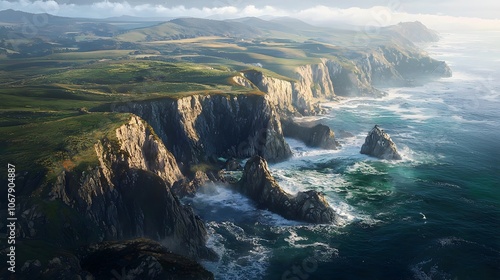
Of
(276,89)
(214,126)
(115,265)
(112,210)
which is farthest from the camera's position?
(276,89)

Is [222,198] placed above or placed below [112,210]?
below

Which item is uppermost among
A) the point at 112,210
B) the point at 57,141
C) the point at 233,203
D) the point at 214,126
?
the point at 57,141

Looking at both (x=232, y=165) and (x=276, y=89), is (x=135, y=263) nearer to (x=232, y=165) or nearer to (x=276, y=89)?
(x=232, y=165)

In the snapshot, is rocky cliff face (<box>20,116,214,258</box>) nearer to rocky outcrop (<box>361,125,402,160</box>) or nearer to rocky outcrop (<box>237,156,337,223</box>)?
rocky outcrop (<box>237,156,337,223</box>)

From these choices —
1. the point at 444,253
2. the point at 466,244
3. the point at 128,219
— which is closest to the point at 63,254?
the point at 128,219

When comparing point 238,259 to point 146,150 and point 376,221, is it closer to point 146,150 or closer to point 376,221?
point 376,221

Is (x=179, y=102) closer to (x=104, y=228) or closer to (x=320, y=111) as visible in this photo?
(x=104, y=228)

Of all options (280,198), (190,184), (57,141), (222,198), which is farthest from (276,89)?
(57,141)

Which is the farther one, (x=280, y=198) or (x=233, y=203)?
(x=233, y=203)

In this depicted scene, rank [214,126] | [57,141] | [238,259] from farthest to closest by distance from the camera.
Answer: [214,126] < [57,141] < [238,259]

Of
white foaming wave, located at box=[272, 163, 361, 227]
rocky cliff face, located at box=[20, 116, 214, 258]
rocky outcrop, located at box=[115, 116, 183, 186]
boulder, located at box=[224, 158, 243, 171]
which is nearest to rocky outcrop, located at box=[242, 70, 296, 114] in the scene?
boulder, located at box=[224, 158, 243, 171]
